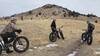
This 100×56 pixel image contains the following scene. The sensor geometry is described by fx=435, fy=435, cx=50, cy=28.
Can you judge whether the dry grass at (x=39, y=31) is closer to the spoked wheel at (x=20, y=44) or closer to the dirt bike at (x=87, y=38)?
the dirt bike at (x=87, y=38)

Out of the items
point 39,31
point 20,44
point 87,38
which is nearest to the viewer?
point 20,44

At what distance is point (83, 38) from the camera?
1340 inches

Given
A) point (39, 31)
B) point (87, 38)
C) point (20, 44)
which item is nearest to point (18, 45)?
point (20, 44)

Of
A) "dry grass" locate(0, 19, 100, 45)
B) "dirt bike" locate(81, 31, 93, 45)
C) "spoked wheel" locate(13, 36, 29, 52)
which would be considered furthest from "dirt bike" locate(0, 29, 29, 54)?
"dirt bike" locate(81, 31, 93, 45)

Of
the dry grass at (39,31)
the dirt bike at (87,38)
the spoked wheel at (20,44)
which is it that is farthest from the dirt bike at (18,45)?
the dirt bike at (87,38)

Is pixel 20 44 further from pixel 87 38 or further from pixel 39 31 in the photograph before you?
pixel 39 31

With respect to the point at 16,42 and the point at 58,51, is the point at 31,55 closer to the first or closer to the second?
the point at 16,42

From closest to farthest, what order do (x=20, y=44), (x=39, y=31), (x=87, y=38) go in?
(x=20, y=44)
(x=87, y=38)
(x=39, y=31)

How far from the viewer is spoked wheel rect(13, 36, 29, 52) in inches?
952

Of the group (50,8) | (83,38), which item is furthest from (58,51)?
(50,8)

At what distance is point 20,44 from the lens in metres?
24.3

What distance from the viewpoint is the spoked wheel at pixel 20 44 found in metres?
24.2

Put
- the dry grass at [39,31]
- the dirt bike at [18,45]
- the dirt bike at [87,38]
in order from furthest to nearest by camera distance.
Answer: the dry grass at [39,31]
the dirt bike at [87,38]
the dirt bike at [18,45]

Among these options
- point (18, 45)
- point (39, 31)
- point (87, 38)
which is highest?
point (18, 45)
